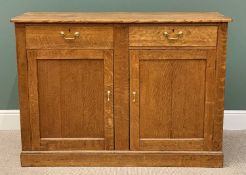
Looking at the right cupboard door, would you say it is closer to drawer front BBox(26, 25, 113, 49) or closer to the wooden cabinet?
the wooden cabinet

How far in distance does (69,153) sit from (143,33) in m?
0.75

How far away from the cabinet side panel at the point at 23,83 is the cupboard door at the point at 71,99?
0.08 feet

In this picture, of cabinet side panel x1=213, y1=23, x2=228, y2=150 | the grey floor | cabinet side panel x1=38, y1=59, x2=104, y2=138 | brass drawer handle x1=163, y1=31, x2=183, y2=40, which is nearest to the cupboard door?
cabinet side panel x1=38, y1=59, x2=104, y2=138

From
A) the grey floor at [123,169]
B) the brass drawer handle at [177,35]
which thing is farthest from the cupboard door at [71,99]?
the brass drawer handle at [177,35]

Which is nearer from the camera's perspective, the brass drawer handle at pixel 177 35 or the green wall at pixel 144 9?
the brass drawer handle at pixel 177 35

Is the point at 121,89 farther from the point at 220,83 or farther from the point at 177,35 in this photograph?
the point at 220,83

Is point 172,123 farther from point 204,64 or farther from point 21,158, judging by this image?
point 21,158

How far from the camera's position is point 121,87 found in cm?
238

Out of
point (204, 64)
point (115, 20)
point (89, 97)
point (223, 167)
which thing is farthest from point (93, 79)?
point (223, 167)

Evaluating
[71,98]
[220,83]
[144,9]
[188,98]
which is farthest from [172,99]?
[144,9]

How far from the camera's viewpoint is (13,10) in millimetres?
2873

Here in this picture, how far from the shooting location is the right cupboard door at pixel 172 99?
233 centimetres

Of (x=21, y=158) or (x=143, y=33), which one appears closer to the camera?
(x=143, y=33)

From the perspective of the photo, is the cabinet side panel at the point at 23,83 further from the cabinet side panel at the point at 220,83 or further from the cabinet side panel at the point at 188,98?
the cabinet side panel at the point at 220,83
